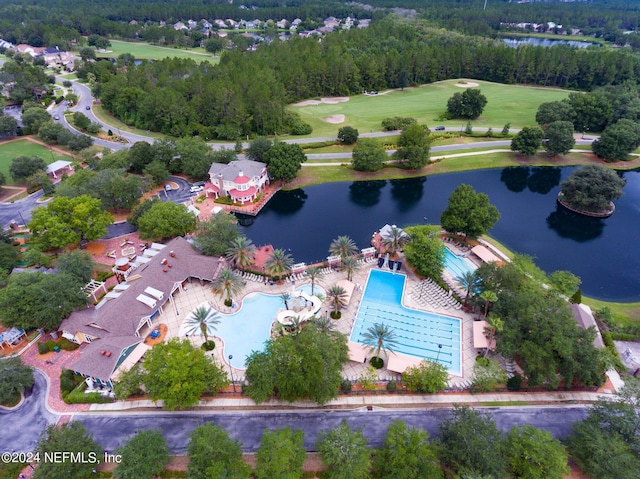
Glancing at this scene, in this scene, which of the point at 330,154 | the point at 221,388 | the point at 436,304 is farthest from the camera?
the point at 330,154

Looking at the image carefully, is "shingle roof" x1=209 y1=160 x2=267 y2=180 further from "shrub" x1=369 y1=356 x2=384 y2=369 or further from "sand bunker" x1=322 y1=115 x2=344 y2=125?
"shrub" x1=369 y1=356 x2=384 y2=369

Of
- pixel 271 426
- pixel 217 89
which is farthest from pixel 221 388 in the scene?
pixel 217 89

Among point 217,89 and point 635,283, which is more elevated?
point 217,89

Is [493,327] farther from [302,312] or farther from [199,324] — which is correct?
[199,324]

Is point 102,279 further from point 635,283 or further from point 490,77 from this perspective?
point 490,77

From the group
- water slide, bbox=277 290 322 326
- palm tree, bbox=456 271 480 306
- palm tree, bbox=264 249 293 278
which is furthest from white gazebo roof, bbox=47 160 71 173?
palm tree, bbox=456 271 480 306

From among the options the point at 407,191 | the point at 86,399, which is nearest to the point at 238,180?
the point at 407,191
